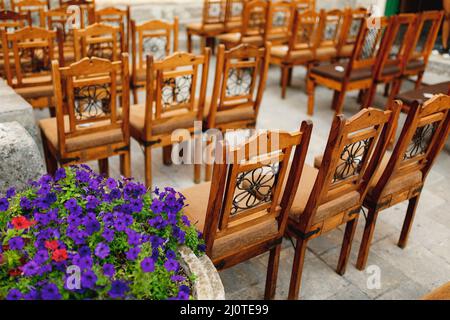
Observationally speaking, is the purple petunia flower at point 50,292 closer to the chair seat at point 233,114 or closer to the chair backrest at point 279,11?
the chair seat at point 233,114

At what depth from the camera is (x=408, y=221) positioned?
2.57 meters

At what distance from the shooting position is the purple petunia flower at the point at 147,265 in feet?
4.32

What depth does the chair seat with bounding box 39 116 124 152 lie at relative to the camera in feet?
8.47

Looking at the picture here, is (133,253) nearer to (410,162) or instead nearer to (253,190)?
(253,190)

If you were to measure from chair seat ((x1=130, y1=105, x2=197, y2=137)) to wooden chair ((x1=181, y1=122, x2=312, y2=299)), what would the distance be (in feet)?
2.56

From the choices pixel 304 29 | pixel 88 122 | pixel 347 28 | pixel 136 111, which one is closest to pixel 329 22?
pixel 304 29

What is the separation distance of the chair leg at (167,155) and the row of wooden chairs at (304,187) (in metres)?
1.26

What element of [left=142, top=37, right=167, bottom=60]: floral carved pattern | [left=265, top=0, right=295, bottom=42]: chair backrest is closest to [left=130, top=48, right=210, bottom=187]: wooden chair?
[left=142, top=37, right=167, bottom=60]: floral carved pattern

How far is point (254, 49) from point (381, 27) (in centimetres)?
163

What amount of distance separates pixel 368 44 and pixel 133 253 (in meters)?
3.39

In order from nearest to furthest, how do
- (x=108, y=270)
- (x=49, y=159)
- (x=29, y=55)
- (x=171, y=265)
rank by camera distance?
(x=108, y=270) < (x=171, y=265) < (x=49, y=159) < (x=29, y=55)

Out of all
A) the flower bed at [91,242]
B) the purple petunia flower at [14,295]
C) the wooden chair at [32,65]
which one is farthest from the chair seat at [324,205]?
the wooden chair at [32,65]

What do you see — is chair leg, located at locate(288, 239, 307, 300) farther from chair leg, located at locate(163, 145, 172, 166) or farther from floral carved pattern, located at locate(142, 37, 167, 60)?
floral carved pattern, located at locate(142, 37, 167, 60)
